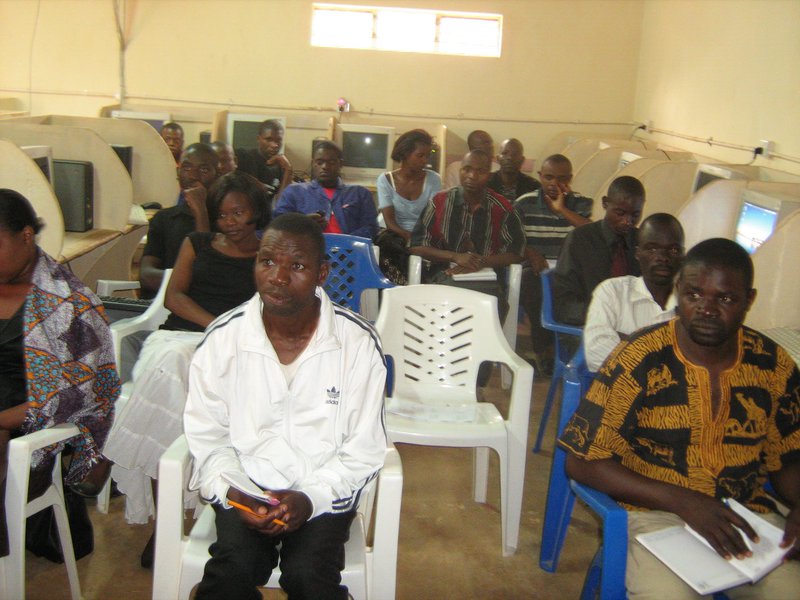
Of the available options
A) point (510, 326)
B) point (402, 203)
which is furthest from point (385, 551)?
point (402, 203)

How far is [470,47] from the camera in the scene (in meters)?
6.76

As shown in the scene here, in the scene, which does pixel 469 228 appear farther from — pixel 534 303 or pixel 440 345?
pixel 440 345

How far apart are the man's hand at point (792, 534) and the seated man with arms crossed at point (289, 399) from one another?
2.55ft

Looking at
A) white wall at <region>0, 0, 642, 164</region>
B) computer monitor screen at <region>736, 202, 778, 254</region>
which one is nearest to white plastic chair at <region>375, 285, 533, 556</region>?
computer monitor screen at <region>736, 202, 778, 254</region>

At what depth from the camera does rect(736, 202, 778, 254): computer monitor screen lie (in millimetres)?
2979

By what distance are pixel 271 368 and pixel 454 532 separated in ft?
3.60

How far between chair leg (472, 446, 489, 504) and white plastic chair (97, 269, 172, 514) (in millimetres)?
1128

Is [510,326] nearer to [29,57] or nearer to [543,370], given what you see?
[543,370]

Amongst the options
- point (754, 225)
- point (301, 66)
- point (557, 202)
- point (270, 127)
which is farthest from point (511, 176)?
point (301, 66)

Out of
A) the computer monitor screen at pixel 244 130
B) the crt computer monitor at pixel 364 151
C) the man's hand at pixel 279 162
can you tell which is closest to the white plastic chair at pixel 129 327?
the man's hand at pixel 279 162

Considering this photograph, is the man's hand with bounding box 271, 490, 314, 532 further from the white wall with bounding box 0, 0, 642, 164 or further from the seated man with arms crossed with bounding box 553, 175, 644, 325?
the white wall with bounding box 0, 0, 642, 164

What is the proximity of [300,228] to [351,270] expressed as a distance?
4.79ft

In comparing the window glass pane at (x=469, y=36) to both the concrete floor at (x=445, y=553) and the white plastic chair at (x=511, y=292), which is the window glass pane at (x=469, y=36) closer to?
the white plastic chair at (x=511, y=292)

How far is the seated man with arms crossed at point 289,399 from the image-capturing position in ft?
5.03
